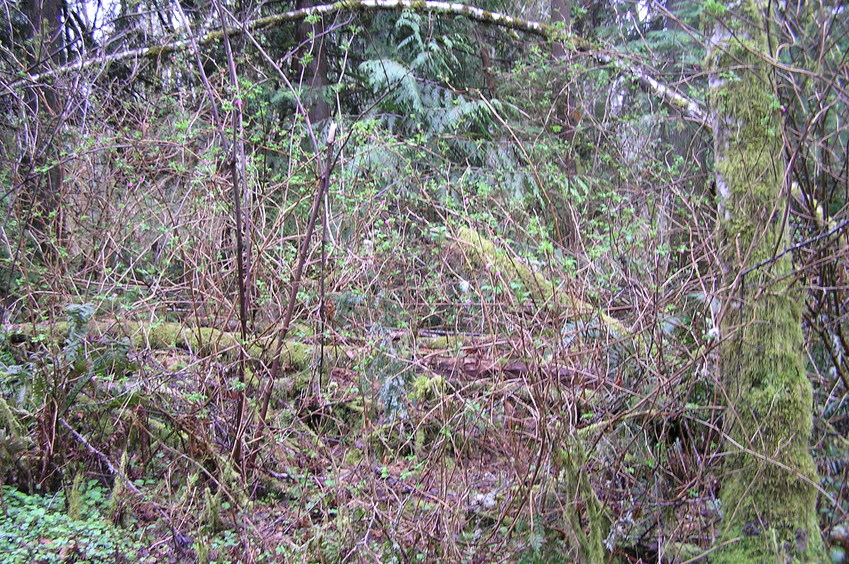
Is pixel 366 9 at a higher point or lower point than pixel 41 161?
higher

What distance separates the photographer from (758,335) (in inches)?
134

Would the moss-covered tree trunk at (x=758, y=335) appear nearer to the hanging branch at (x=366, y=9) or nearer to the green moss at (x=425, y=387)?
the green moss at (x=425, y=387)

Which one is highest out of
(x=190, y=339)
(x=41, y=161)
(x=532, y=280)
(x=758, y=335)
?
(x=41, y=161)

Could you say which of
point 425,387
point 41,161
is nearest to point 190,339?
point 425,387

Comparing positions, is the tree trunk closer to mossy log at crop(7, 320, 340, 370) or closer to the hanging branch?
the hanging branch

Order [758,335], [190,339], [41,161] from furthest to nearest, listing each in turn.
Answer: [41,161] < [190,339] < [758,335]

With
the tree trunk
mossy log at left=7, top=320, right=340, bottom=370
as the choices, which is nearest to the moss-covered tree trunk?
mossy log at left=7, top=320, right=340, bottom=370

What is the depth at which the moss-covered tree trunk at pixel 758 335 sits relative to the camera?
10.7 ft

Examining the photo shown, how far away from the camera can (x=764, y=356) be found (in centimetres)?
341

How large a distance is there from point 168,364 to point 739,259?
4224 millimetres

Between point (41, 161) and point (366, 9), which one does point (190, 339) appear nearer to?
point (41, 161)

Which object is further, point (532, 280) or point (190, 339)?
point (190, 339)

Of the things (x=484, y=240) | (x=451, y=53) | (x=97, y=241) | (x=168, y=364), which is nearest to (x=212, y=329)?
(x=168, y=364)

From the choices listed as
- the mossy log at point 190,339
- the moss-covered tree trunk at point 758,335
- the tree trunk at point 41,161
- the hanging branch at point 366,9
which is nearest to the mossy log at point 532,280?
the moss-covered tree trunk at point 758,335
